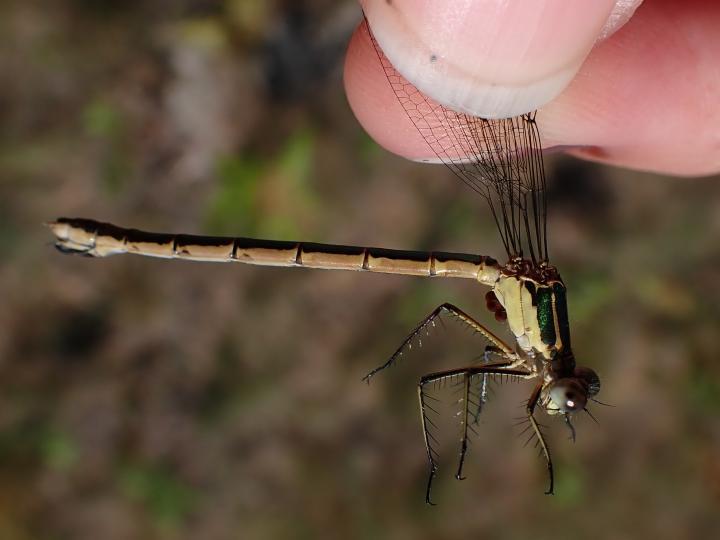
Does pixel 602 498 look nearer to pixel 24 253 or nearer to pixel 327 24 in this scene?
pixel 327 24

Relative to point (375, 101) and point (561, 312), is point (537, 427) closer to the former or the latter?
point (561, 312)

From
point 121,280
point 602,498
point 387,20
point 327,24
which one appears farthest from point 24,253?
point 602,498

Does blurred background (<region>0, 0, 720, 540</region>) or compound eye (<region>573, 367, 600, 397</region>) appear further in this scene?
blurred background (<region>0, 0, 720, 540</region>)

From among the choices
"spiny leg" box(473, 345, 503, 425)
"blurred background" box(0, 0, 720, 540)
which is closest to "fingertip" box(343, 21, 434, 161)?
"spiny leg" box(473, 345, 503, 425)

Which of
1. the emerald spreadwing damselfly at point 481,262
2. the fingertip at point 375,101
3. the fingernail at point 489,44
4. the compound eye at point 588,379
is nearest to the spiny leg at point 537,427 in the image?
the emerald spreadwing damselfly at point 481,262

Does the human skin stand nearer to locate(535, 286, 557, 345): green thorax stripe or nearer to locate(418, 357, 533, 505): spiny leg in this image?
locate(535, 286, 557, 345): green thorax stripe

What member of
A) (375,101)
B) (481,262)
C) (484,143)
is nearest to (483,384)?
(481,262)
